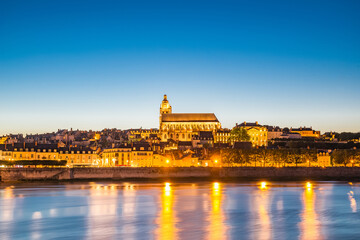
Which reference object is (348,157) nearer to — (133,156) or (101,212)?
(133,156)

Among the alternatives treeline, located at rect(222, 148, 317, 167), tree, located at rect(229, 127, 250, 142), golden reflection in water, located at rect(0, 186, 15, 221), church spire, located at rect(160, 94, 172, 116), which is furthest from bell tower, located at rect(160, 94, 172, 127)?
golden reflection in water, located at rect(0, 186, 15, 221)

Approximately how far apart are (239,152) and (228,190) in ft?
90.0

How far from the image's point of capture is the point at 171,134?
133 meters

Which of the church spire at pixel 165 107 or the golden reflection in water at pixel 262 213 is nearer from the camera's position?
the golden reflection in water at pixel 262 213

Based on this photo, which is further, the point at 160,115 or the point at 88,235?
the point at 160,115

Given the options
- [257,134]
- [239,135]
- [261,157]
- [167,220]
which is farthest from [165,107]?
[167,220]

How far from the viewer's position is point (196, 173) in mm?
63656

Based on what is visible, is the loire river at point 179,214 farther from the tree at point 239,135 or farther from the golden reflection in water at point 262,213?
the tree at point 239,135

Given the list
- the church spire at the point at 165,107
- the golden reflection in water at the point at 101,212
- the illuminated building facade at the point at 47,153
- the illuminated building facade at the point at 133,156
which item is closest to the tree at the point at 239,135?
the church spire at the point at 165,107

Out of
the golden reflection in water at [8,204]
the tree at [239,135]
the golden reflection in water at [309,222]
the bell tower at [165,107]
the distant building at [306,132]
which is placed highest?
the bell tower at [165,107]

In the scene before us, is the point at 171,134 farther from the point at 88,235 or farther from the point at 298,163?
the point at 88,235

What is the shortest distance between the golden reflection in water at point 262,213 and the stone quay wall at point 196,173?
16.0 m

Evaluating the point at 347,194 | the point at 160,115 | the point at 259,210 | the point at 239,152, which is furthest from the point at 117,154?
the point at 160,115

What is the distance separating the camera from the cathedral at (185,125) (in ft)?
439
